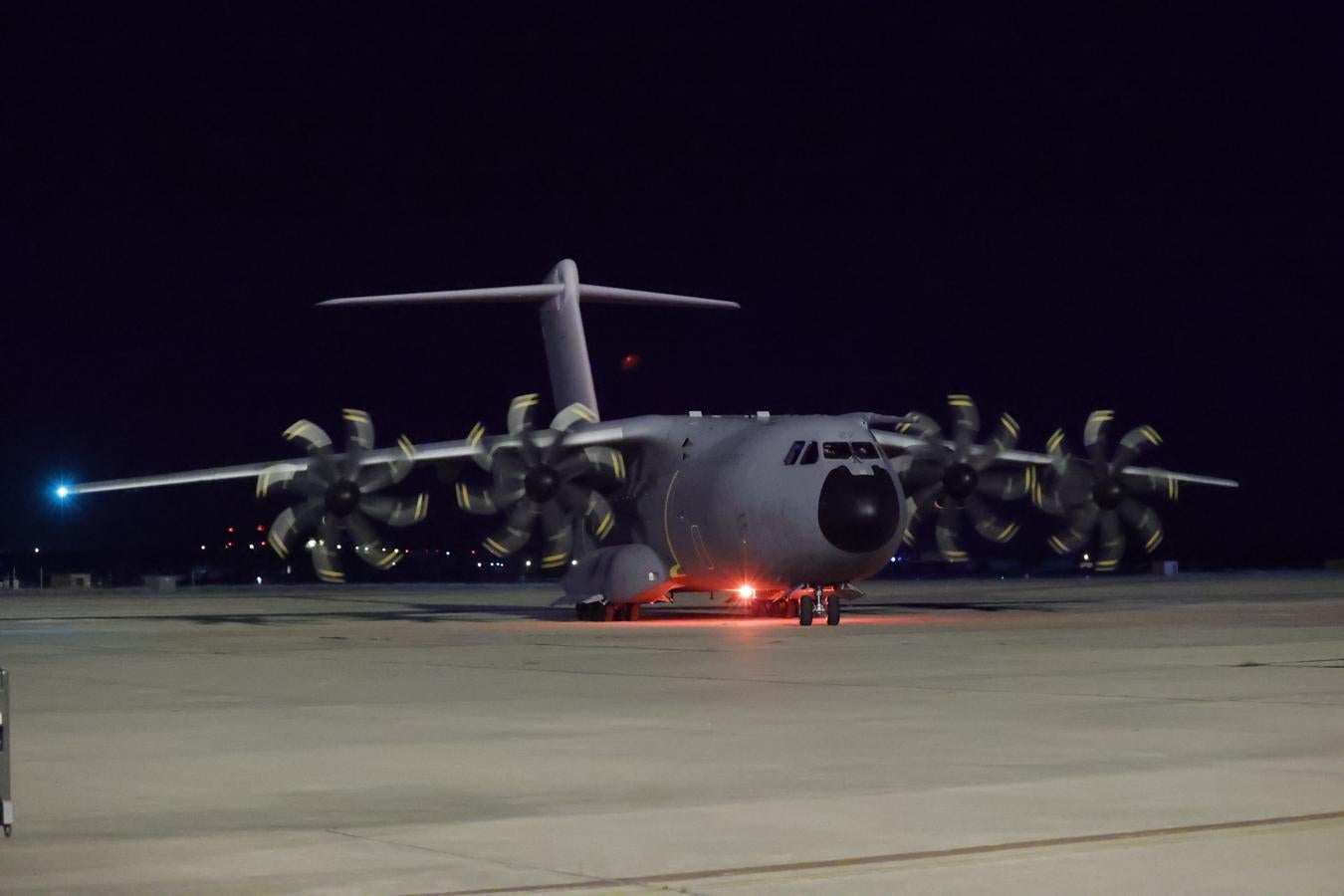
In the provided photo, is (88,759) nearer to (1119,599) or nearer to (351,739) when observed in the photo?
(351,739)

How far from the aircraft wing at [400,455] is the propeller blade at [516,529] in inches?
51.9

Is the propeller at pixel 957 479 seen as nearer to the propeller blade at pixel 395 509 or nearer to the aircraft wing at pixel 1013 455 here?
the aircraft wing at pixel 1013 455

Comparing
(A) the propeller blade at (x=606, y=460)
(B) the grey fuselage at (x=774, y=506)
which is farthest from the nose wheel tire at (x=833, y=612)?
(A) the propeller blade at (x=606, y=460)

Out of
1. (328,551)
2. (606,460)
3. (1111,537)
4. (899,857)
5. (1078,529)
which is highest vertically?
(606,460)

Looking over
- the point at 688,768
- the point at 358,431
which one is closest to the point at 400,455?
the point at 358,431

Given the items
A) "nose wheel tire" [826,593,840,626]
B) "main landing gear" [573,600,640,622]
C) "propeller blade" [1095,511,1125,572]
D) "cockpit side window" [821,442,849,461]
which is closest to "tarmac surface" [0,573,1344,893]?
"nose wheel tire" [826,593,840,626]

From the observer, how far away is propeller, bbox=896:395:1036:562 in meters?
41.5

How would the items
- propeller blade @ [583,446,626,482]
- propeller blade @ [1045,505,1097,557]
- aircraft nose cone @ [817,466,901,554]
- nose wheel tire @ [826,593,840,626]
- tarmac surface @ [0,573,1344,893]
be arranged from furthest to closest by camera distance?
1. propeller blade @ [1045,505,1097,557]
2. propeller blade @ [583,446,626,482]
3. nose wheel tire @ [826,593,840,626]
4. aircraft nose cone @ [817,466,901,554]
5. tarmac surface @ [0,573,1344,893]

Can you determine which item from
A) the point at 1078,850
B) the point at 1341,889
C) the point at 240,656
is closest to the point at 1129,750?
the point at 1078,850

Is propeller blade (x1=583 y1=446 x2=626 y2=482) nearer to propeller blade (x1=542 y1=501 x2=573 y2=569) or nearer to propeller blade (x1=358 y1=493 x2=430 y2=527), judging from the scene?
propeller blade (x1=542 y1=501 x2=573 y2=569)

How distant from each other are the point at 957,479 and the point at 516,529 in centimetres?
903

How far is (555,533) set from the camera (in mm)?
40438

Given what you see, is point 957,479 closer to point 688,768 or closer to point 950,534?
→ point 950,534

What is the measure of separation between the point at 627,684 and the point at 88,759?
7581 millimetres
